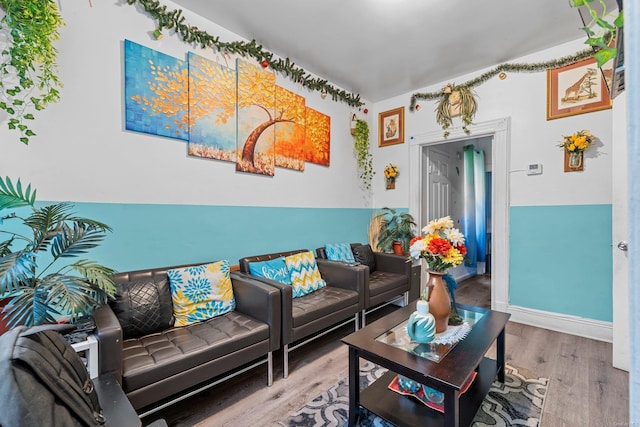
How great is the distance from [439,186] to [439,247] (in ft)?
9.79

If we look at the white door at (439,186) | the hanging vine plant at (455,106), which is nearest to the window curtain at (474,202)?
the white door at (439,186)

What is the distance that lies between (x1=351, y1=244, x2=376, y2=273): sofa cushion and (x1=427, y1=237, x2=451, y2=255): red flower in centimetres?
177

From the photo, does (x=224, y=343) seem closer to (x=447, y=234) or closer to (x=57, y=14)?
(x=447, y=234)

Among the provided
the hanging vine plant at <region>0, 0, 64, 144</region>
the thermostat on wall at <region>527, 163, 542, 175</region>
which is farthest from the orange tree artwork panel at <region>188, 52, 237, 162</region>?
the thermostat on wall at <region>527, 163, 542, 175</region>

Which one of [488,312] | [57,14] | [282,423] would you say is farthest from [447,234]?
[57,14]

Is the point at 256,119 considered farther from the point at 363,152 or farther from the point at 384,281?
the point at 384,281

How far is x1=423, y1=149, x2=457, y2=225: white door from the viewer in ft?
13.4

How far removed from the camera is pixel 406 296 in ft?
10.9

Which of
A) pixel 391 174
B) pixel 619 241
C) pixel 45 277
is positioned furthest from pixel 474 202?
pixel 45 277

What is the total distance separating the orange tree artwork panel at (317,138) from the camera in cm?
329

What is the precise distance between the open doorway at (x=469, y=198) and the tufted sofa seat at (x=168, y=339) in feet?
10.7

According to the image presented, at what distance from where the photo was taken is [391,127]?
4.04 metres

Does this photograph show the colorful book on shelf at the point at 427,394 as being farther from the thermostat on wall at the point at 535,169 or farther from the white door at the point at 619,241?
the thermostat on wall at the point at 535,169

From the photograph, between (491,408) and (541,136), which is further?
(541,136)
